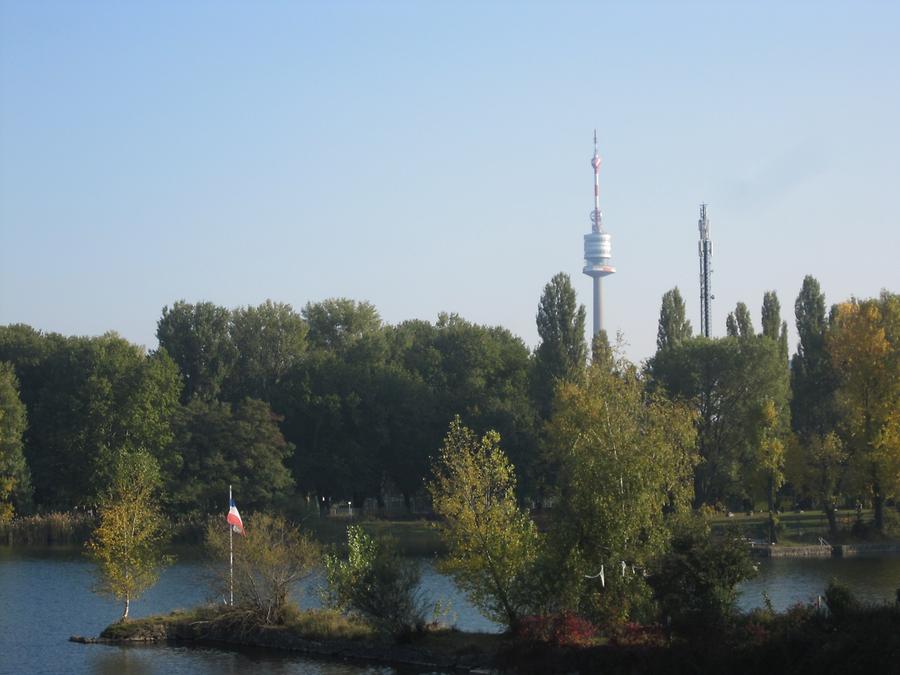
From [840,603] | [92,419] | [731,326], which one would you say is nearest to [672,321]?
[731,326]

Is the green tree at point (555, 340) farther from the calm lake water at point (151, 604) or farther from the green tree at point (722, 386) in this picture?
the calm lake water at point (151, 604)

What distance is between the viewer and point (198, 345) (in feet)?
310

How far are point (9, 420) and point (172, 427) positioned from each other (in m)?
9.37

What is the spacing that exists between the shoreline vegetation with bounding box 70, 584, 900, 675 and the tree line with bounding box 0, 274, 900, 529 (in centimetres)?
2600

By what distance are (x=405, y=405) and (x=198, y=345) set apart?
669 inches

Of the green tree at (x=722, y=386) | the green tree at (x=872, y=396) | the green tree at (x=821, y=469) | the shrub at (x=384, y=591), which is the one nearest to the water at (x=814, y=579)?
the green tree at (x=872, y=396)

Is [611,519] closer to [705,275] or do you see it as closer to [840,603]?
[840,603]

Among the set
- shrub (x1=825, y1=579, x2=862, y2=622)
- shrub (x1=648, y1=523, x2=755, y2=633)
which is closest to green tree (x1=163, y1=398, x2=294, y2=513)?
shrub (x1=648, y1=523, x2=755, y2=633)

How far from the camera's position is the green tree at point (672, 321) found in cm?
9300

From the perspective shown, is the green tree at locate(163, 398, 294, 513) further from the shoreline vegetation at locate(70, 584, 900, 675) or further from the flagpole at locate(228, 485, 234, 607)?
the shoreline vegetation at locate(70, 584, 900, 675)

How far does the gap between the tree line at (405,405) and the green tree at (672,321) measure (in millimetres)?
113

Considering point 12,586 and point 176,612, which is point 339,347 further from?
point 176,612

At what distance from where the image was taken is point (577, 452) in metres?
38.0

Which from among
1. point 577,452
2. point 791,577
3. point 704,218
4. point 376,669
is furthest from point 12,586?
point 704,218
